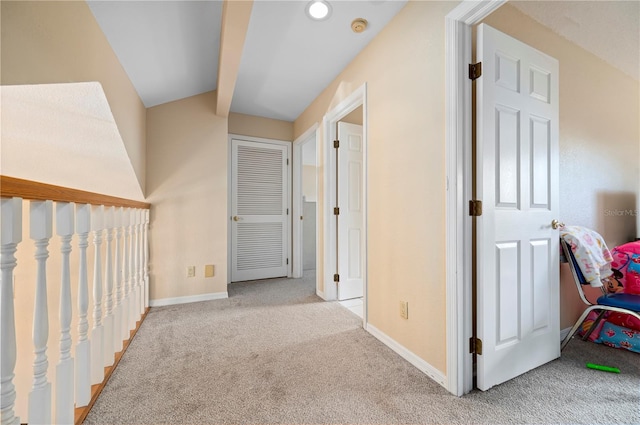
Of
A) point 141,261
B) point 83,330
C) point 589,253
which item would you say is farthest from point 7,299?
point 589,253

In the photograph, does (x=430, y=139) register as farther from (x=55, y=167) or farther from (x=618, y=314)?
(x=55, y=167)

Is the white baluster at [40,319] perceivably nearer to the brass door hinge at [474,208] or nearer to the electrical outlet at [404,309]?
the electrical outlet at [404,309]

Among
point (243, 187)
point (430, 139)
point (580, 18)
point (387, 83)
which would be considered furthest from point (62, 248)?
point (580, 18)

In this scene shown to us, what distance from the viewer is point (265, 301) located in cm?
293

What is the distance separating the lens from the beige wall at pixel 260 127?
12.2 feet

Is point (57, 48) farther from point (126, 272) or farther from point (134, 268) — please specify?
point (134, 268)

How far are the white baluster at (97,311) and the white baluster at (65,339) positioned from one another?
0.30m

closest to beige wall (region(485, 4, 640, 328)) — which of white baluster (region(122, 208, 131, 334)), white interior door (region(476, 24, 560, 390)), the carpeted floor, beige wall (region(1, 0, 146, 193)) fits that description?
white interior door (region(476, 24, 560, 390))

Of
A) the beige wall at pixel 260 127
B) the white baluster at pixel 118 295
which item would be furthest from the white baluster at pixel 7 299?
the beige wall at pixel 260 127

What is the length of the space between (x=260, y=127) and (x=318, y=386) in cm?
334

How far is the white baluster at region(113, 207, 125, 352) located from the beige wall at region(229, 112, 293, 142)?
7.25ft

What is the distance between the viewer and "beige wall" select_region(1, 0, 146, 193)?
3.30 feet

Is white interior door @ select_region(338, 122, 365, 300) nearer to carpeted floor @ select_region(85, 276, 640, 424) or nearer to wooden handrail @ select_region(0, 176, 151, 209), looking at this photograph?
carpeted floor @ select_region(85, 276, 640, 424)

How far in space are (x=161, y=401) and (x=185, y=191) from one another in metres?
2.10
